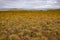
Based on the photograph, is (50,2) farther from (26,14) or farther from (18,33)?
(18,33)

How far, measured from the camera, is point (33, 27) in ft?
5.93

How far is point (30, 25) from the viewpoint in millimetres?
1859

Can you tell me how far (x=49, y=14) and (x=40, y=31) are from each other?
0.71 meters

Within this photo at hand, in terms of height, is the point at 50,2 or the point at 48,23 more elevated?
the point at 50,2

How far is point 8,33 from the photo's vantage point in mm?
A: 1631

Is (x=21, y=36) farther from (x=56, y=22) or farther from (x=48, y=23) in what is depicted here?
(x=56, y=22)

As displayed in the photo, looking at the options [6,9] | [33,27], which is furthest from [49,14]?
[6,9]

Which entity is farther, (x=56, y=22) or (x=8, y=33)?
(x=56, y=22)

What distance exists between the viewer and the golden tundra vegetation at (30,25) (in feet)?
5.16

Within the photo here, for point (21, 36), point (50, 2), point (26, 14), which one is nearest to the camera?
point (21, 36)

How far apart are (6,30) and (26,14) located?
68 centimetres

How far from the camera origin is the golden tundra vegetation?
157cm

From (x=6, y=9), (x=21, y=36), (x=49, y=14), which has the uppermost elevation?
(x=6, y=9)

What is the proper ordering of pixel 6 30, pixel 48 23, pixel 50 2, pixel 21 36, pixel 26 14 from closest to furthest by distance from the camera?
pixel 21 36 → pixel 6 30 → pixel 48 23 → pixel 26 14 → pixel 50 2
